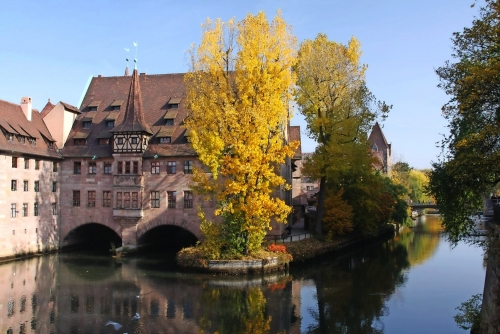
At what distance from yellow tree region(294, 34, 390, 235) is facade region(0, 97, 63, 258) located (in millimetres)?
19042

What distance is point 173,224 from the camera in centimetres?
3484

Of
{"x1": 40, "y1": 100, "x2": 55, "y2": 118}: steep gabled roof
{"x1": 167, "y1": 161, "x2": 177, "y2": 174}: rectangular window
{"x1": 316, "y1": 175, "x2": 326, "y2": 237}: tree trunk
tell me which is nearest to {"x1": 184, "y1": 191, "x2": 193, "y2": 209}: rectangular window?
{"x1": 167, "y1": 161, "x2": 177, "y2": 174}: rectangular window

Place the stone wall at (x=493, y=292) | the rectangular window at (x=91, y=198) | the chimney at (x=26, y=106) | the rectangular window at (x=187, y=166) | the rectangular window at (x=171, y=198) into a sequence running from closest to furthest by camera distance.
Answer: the stone wall at (x=493, y=292), the rectangular window at (x=187, y=166), the rectangular window at (x=171, y=198), the rectangular window at (x=91, y=198), the chimney at (x=26, y=106)

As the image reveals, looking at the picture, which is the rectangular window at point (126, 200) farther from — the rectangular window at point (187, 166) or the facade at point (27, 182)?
the facade at point (27, 182)

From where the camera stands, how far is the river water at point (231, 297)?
1805 centimetres

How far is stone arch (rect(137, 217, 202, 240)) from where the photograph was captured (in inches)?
1359

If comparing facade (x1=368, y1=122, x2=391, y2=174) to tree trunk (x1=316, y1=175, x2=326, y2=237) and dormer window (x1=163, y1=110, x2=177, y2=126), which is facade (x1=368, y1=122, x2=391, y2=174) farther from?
dormer window (x1=163, y1=110, x2=177, y2=126)

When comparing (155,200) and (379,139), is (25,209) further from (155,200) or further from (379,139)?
(379,139)

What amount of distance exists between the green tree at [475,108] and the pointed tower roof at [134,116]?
73.4 ft

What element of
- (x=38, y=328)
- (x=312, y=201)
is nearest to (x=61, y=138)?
(x=38, y=328)

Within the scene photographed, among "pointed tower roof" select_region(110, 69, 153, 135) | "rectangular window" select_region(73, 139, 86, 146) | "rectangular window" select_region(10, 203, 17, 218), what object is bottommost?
"rectangular window" select_region(10, 203, 17, 218)

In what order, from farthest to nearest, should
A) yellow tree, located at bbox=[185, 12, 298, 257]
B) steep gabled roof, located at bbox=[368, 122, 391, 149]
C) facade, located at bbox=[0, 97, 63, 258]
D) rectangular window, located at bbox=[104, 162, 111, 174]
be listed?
steep gabled roof, located at bbox=[368, 122, 391, 149]
rectangular window, located at bbox=[104, 162, 111, 174]
facade, located at bbox=[0, 97, 63, 258]
yellow tree, located at bbox=[185, 12, 298, 257]

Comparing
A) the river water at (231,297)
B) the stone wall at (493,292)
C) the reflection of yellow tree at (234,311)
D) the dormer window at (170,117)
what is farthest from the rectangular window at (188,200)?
the stone wall at (493,292)

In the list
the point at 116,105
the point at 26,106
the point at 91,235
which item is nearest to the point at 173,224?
the point at 91,235
